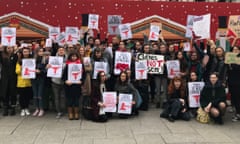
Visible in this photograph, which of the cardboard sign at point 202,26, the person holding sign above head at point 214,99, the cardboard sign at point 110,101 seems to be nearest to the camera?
the person holding sign above head at point 214,99

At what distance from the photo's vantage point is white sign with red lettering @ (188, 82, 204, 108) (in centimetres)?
873

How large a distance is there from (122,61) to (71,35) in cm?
183

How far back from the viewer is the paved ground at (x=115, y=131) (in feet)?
22.3

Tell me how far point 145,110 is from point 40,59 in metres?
3.20

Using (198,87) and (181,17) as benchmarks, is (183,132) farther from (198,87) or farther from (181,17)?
(181,17)

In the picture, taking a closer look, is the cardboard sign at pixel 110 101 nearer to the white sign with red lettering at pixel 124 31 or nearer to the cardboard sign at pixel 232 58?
the white sign with red lettering at pixel 124 31

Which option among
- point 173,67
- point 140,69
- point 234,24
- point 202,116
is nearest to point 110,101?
point 140,69

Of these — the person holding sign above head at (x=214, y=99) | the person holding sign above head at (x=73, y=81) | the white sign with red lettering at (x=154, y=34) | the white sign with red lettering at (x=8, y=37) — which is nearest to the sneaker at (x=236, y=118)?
the person holding sign above head at (x=214, y=99)

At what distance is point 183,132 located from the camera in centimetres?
742

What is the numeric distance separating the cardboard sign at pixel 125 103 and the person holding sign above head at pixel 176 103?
0.89 metres

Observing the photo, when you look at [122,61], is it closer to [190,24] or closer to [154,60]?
[154,60]

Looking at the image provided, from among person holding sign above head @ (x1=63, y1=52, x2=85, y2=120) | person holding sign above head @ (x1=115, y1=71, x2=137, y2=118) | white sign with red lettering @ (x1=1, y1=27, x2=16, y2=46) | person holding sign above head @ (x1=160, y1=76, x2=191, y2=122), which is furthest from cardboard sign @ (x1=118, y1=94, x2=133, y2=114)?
white sign with red lettering @ (x1=1, y1=27, x2=16, y2=46)

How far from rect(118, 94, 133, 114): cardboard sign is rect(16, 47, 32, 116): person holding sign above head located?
2.42 metres

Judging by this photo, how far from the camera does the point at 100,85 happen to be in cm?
861
